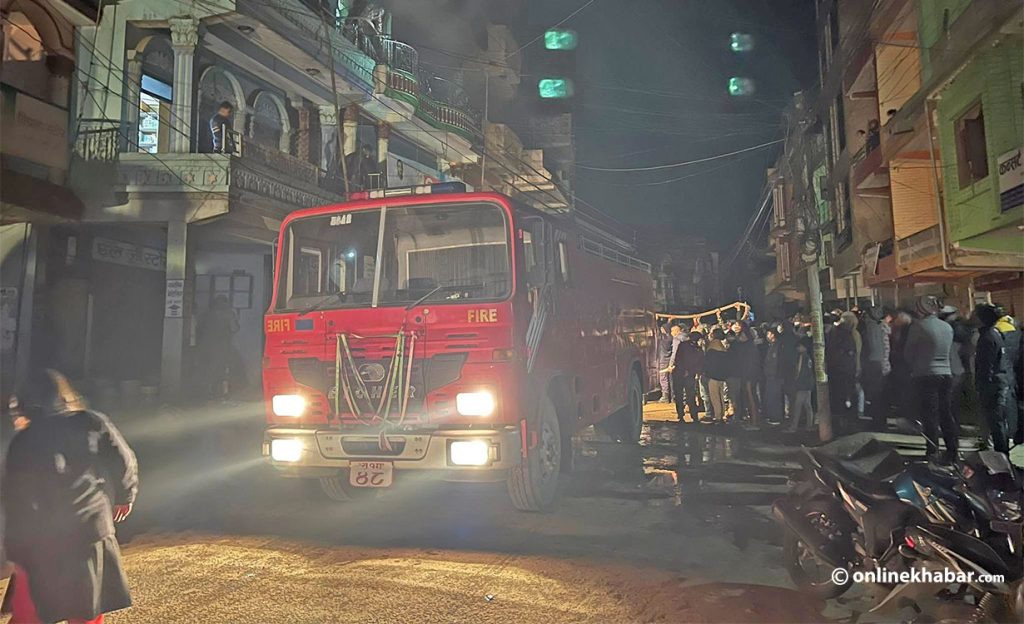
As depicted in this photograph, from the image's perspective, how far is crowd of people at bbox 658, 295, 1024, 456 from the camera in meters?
7.04

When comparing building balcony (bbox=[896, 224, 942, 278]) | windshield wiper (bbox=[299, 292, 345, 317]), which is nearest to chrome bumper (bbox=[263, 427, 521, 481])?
windshield wiper (bbox=[299, 292, 345, 317])

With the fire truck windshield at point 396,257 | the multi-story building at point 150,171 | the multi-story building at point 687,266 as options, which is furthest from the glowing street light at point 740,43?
the multi-story building at point 687,266

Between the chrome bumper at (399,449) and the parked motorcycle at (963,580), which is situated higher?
the chrome bumper at (399,449)

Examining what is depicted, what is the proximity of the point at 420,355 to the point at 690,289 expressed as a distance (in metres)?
→ 37.1

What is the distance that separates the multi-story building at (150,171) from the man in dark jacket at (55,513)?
876 cm

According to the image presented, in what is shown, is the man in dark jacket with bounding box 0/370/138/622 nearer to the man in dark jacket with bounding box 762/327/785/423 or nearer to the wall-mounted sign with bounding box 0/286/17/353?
the man in dark jacket with bounding box 762/327/785/423

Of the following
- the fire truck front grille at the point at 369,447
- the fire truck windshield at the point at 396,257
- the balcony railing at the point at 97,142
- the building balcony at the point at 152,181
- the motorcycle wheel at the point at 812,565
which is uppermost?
the balcony railing at the point at 97,142

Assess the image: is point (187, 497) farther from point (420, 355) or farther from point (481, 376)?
point (481, 376)

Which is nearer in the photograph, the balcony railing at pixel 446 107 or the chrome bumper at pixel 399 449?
the chrome bumper at pixel 399 449

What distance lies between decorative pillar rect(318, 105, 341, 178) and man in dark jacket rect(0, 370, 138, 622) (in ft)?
51.3

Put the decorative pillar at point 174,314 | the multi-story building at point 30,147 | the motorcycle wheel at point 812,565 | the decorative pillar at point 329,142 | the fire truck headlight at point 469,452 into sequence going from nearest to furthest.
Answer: the motorcycle wheel at point 812,565, the fire truck headlight at point 469,452, the multi-story building at point 30,147, the decorative pillar at point 174,314, the decorative pillar at point 329,142

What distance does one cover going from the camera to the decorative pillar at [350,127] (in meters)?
18.2

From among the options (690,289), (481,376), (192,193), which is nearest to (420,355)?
(481,376)

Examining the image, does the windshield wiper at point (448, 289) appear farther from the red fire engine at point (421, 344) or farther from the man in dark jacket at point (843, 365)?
the man in dark jacket at point (843, 365)
